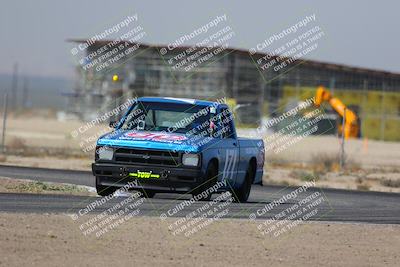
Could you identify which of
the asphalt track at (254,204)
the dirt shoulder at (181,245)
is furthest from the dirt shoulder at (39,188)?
the dirt shoulder at (181,245)

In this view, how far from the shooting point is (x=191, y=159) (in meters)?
18.5

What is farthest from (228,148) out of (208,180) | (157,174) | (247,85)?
(247,85)

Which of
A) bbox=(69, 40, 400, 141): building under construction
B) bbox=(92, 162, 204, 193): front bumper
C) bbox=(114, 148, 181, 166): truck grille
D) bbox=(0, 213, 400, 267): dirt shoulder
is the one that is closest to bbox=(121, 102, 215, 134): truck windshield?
bbox=(114, 148, 181, 166): truck grille

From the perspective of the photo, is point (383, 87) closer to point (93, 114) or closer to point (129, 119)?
point (93, 114)

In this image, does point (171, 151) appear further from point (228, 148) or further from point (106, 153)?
point (228, 148)

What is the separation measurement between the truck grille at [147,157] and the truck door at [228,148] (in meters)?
1.21

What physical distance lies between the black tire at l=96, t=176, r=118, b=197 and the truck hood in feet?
2.35

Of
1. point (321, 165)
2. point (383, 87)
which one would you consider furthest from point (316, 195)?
point (383, 87)

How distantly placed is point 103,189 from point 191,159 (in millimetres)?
1764

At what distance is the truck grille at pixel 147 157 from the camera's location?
18609 mm

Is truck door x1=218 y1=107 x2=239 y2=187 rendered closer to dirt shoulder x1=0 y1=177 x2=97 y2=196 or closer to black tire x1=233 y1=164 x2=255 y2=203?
black tire x1=233 y1=164 x2=255 y2=203

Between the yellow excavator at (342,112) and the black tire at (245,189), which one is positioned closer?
the black tire at (245,189)

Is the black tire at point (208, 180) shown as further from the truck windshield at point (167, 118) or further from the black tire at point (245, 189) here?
the black tire at point (245, 189)

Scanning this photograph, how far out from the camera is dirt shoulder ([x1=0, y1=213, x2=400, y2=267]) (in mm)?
11664
